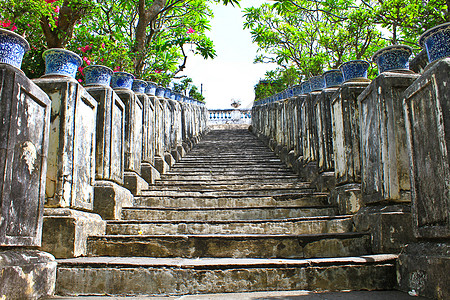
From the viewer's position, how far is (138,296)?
251cm

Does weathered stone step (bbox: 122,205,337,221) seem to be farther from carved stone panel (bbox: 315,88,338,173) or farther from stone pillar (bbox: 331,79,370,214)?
carved stone panel (bbox: 315,88,338,173)

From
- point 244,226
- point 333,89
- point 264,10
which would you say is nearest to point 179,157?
point 333,89

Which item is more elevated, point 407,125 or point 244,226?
point 407,125

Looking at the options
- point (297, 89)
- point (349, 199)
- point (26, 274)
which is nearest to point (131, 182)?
point (26, 274)

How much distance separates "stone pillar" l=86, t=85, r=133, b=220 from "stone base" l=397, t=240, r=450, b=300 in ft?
8.93

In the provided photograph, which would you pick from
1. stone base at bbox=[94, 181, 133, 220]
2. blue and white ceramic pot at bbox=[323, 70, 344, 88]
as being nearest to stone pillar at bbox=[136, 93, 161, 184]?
stone base at bbox=[94, 181, 133, 220]

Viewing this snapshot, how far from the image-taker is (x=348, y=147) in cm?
392

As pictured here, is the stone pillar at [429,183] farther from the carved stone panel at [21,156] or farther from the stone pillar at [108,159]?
the stone pillar at [108,159]

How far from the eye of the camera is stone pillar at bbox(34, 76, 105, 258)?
2.90m

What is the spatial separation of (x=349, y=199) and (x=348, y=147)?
57 cm

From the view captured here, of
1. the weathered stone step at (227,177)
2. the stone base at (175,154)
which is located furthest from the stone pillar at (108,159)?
the stone base at (175,154)

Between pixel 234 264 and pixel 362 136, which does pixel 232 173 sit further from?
pixel 234 264

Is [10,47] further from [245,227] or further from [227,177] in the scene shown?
[227,177]

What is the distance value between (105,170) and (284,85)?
1778cm
